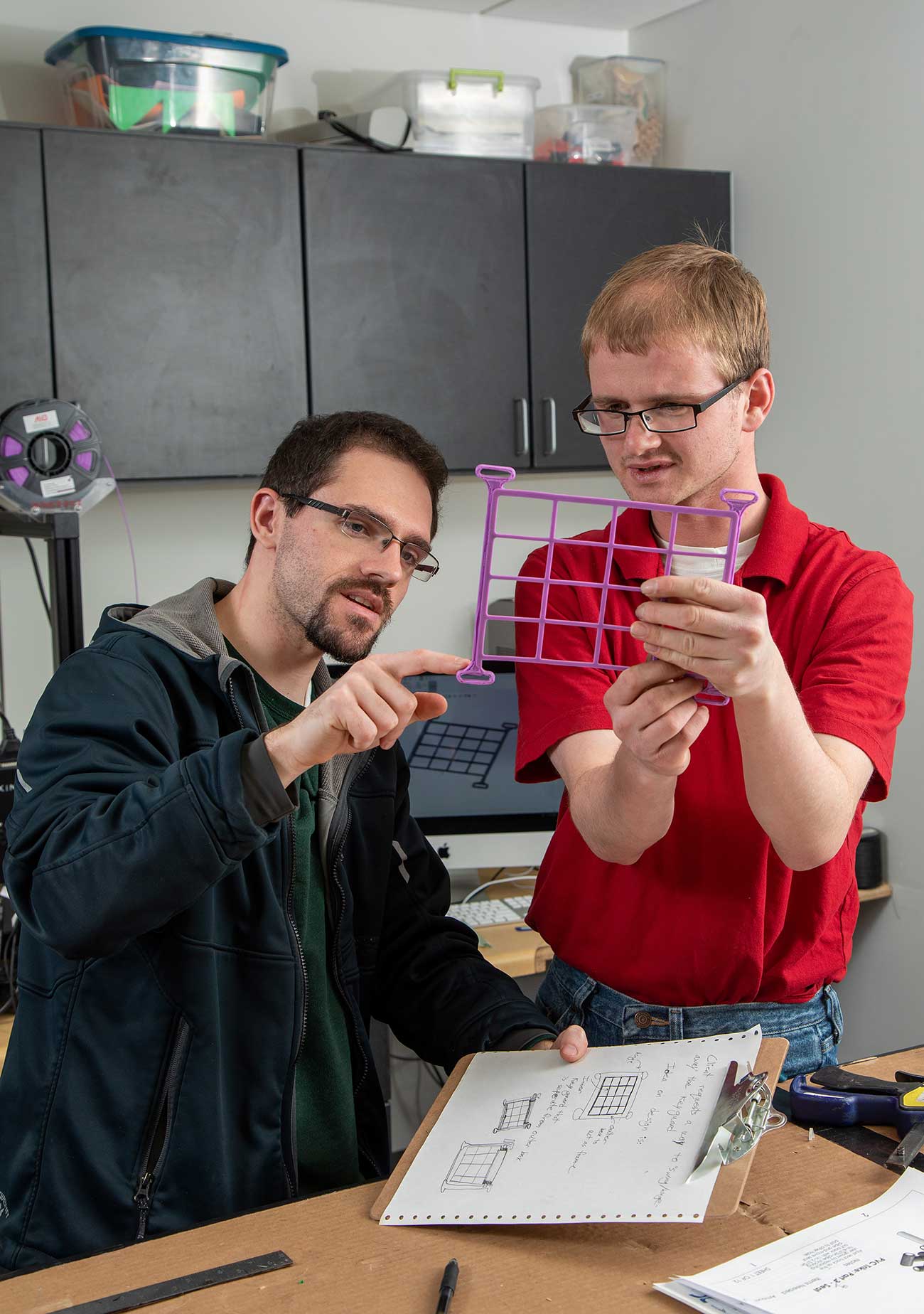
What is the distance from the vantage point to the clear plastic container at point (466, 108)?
301 cm

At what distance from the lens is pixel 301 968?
1362 millimetres

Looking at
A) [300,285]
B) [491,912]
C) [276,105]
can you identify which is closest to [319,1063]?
[491,912]

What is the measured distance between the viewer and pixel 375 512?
148cm

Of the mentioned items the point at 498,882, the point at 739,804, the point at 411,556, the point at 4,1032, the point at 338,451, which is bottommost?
the point at 498,882

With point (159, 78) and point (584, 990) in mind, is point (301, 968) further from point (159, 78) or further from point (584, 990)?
point (159, 78)

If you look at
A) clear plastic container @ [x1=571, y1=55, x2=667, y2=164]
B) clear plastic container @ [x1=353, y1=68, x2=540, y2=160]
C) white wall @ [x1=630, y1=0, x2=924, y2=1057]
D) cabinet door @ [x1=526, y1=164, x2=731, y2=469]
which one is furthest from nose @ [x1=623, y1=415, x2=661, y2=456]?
clear plastic container @ [x1=571, y1=55, x2=667, y2=164]

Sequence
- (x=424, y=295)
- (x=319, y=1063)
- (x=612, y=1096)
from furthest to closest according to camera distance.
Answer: (x=424, y=295) < (x=319, y=1063) < (x=612, y=1096)

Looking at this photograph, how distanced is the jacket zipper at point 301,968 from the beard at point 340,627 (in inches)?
4.9

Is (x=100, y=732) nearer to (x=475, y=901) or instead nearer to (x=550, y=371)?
(x=475, y=901)

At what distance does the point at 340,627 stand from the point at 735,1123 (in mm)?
686

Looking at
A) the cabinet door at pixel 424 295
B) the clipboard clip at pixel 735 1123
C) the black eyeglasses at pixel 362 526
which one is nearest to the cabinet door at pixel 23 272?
the cabinet door at pixel 424 295

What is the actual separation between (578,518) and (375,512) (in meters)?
2.18

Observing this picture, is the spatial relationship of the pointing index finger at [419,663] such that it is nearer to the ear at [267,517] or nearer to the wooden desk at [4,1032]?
the ear at [267,517]

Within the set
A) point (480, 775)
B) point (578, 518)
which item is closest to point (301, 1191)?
point (480, 775)
